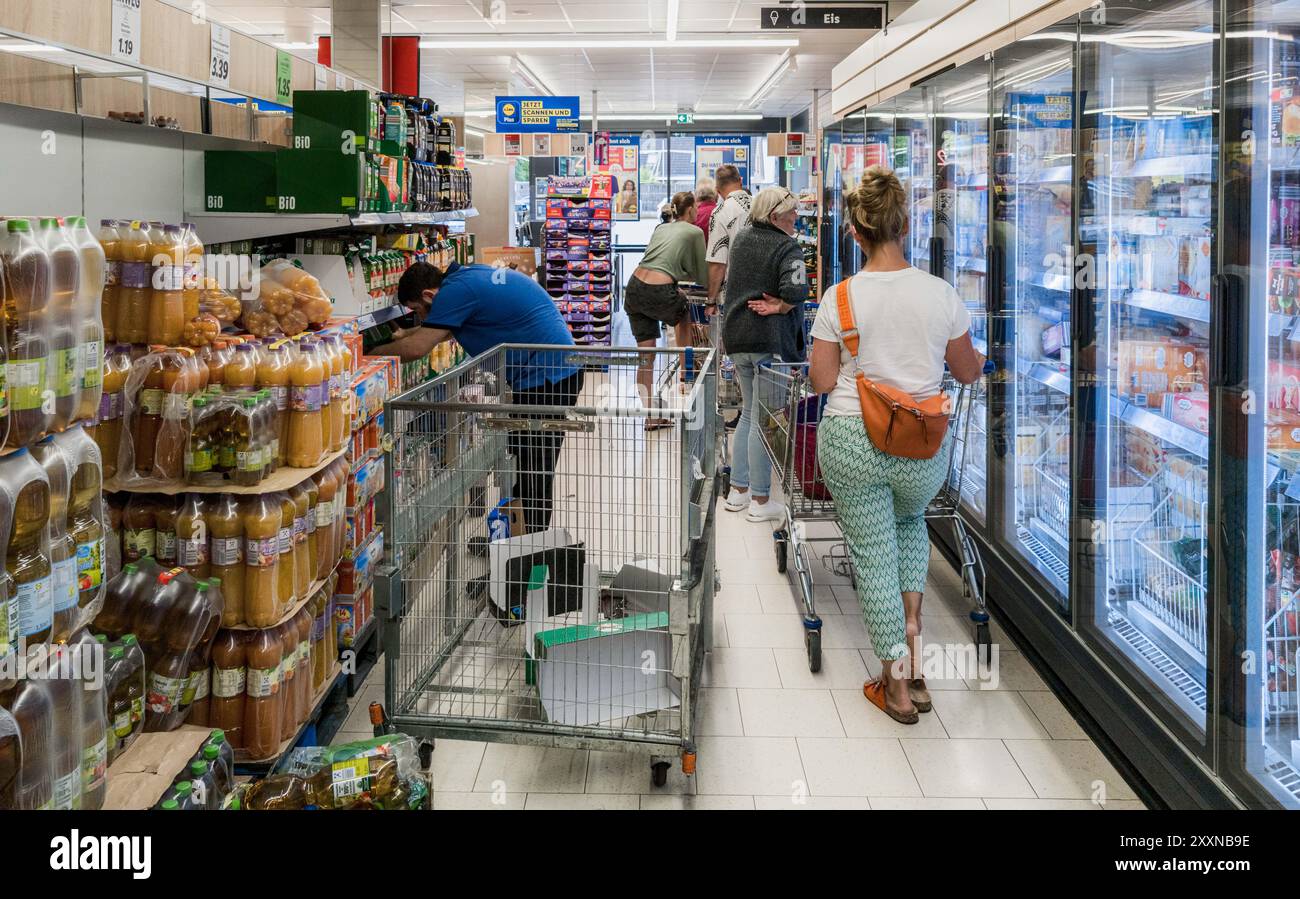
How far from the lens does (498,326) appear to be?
4.62 m

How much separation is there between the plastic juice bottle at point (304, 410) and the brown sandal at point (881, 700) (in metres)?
2.02

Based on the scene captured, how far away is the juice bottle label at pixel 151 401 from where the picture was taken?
3.14 m

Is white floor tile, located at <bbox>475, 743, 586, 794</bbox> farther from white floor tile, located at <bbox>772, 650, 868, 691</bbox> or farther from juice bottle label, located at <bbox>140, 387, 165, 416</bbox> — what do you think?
juice bottle label, located at <bbox>140, 387, 165, 416</bbox>

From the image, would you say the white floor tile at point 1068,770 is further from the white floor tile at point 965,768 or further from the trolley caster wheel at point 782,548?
the trolley caster wheel at point 782,548

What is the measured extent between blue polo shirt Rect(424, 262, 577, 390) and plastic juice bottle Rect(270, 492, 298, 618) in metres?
1.41

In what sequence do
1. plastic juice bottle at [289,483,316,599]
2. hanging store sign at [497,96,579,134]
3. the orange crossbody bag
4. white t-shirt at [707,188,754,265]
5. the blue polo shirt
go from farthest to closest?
1. hanging store sign at [497,96,579,134]
2. white t-shirt at [707,188,754,265]
3. the blue polo shirt
4. the orange crossbody bag
5. plastic juice bottle at [289,483,316,599]

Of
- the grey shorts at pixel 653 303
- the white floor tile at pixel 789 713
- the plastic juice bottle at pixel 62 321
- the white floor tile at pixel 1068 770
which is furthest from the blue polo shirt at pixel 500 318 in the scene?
the grey shorts at pixel 653 303

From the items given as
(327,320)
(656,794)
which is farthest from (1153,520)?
(327,320)

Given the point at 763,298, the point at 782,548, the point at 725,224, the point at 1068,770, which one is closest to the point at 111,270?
the point at 1068,770

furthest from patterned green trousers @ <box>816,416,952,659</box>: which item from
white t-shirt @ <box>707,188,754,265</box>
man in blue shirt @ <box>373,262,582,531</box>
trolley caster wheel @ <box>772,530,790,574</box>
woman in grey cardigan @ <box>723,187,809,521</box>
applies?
white t-shirt @ <box>707,188,754,265</box>

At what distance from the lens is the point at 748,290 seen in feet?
19.9

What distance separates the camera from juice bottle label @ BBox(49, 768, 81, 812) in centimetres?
207

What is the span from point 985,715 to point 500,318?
90.8 inches

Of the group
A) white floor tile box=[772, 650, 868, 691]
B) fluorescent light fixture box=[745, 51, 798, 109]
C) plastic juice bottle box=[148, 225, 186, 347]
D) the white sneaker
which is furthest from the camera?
fluorescent light fixture box=[745, 51, 798, 109]
